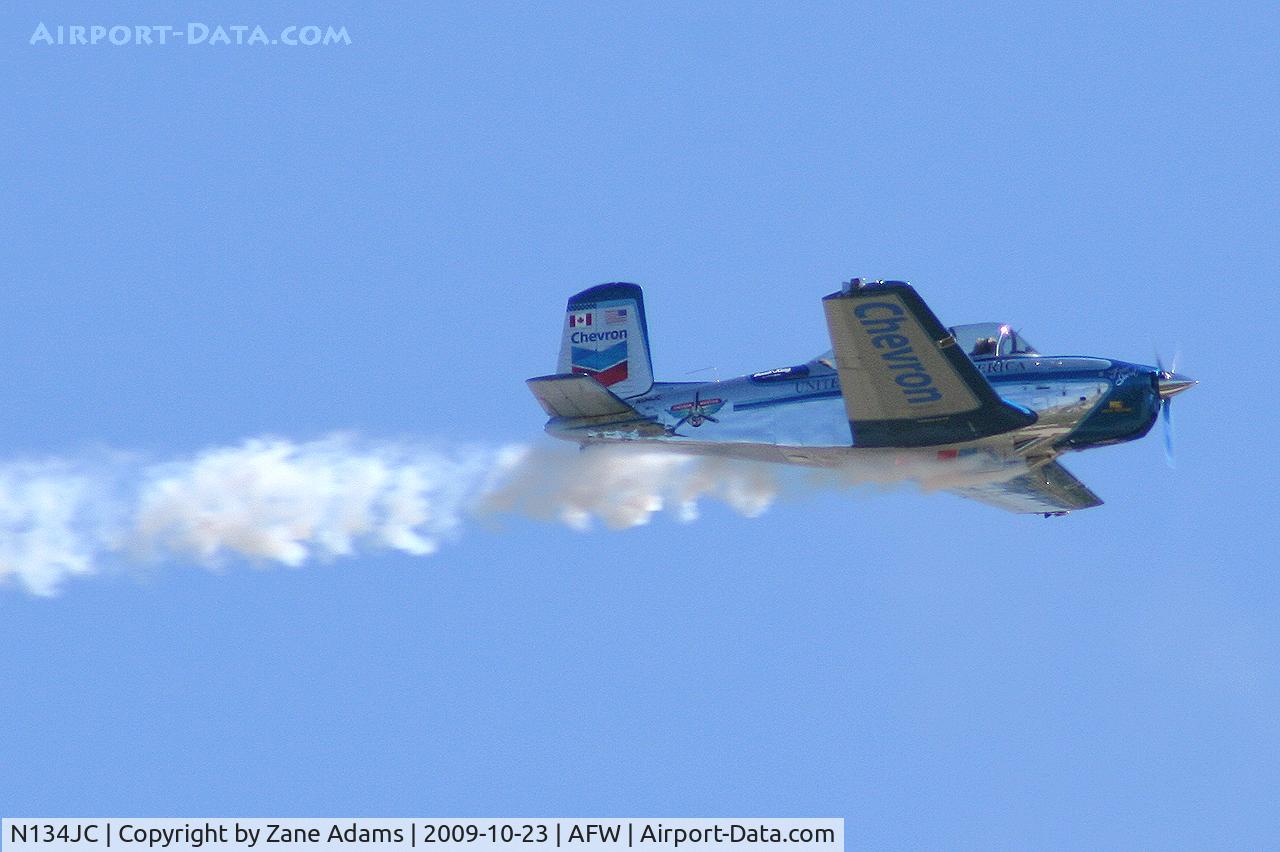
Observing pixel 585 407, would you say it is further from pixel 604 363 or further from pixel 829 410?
pixel 829 410

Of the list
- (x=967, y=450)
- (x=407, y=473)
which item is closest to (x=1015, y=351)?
(x=967, y=450)

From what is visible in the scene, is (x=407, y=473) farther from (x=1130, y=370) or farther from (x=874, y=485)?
(x=1130, y=370)

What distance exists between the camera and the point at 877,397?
2733 centimetres

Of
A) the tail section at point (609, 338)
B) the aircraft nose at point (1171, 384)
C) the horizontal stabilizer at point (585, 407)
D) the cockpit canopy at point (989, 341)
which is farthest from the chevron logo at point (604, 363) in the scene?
the aircraft nose at point (1171, 384)

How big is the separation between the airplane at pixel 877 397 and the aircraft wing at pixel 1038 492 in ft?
0.46

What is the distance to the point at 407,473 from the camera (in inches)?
1208

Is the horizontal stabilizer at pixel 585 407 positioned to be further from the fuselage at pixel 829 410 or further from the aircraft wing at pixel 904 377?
the aircraft wing at pixel 904 377

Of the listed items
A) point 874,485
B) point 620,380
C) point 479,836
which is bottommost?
point 479,836

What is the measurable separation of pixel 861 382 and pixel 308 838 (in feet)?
29.8

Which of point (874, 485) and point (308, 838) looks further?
point (874, 485)

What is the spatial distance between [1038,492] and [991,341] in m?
3.60

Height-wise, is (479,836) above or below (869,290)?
below

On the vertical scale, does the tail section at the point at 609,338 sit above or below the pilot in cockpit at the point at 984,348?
above

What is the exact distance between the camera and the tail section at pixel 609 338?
98.3 feet
